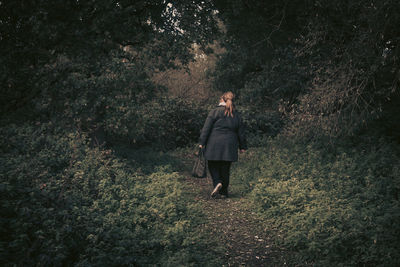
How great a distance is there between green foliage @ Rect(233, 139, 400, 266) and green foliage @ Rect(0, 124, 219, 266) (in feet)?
4.94

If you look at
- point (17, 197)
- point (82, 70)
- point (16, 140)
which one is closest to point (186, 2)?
point (82, 70)

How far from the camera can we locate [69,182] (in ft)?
17.8

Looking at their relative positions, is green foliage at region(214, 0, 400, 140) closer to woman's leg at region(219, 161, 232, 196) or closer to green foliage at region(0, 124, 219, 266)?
woman's leg at region(219, 161, 232, 196)

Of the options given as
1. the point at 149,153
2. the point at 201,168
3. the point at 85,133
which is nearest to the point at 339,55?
the point at 201,168

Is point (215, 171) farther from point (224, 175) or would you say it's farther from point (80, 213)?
point (80, 213)

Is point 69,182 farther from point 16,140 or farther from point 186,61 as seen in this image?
point 186,61

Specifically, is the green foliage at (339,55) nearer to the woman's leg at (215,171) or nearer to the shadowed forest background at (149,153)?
the shadowed forest background at (149,153)

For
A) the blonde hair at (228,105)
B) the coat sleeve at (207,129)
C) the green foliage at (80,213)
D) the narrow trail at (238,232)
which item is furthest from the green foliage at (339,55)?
the green foliage at (80,213)

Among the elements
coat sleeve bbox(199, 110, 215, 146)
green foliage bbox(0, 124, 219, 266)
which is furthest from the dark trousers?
green foliage bbox(0, 124, 219, 266)

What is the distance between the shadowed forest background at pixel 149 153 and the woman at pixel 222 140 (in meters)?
0.81

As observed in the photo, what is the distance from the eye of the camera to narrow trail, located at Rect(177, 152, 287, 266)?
479 centimetres

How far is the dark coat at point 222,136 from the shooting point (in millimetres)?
7512

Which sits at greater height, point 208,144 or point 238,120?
point 238,120

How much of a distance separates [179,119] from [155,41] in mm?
6769
